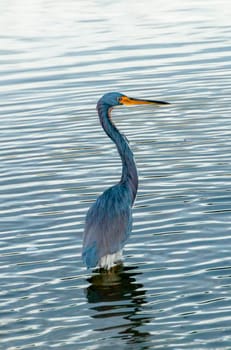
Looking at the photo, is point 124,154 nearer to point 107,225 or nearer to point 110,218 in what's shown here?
point 110,218

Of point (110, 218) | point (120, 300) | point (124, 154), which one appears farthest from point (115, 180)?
point (120, 300)

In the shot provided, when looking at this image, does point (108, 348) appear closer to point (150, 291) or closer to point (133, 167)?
point (150, 291)

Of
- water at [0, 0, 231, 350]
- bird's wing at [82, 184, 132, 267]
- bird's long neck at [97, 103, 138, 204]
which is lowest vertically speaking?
water at [0, 0, 231, 350]

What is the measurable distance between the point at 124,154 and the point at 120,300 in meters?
2.13

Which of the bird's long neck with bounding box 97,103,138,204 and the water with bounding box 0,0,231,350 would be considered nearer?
the water with bounding box 0,0,231,350

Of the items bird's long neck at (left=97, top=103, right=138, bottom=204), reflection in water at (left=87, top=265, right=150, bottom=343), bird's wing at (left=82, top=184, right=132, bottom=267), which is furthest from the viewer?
bird's long neck at (left=97, top=103, right=138, bottom=204)

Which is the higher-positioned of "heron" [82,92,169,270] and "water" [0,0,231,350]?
"heron" [82,92,169,270]

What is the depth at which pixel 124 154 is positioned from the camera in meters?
11.4

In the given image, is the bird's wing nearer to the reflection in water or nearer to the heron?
the heron

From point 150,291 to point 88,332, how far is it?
3.25ft

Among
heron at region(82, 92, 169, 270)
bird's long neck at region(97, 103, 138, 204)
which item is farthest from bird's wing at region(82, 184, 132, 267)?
bird's long neck at region(97, 103, 138, 204)

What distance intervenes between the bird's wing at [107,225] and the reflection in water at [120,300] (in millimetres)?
237

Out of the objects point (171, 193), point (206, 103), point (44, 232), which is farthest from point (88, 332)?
point (206, 103)

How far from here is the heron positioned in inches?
409
